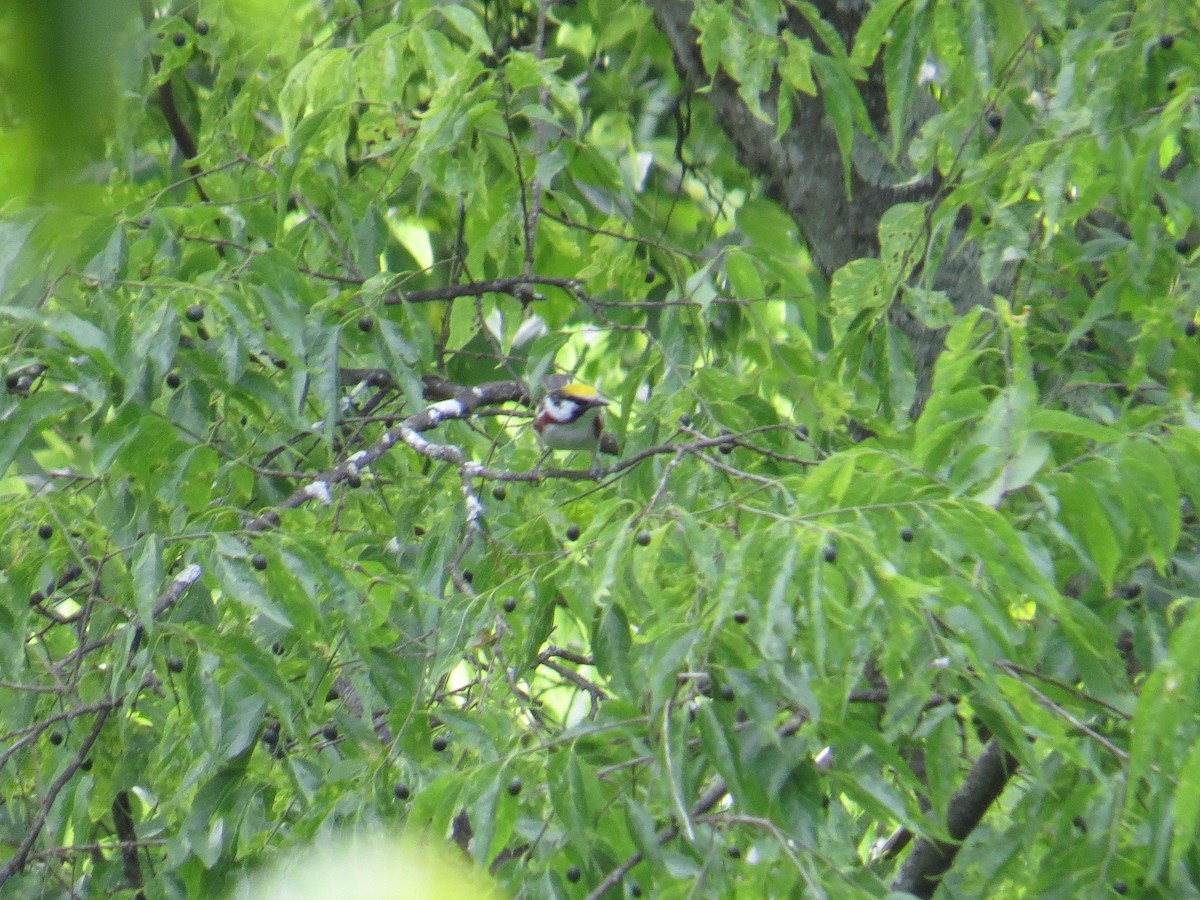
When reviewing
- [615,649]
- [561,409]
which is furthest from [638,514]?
[561,409]

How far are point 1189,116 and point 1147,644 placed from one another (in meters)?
0.94

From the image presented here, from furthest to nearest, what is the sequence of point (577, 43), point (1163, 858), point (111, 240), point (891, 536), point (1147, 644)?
point (577, 43) → point (111, 240) → point (1147, 644) → point (891, 536) → point (1163, 858)

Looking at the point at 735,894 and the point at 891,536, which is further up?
the point at 891,536

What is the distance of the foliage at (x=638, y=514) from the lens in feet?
6.51

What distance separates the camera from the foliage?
199cm

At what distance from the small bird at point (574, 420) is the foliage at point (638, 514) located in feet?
1.08

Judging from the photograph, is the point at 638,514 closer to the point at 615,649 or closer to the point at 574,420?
the point at 615,649

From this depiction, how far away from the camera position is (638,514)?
211cm

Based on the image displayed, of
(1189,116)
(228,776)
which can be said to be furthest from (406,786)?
(1189,116)

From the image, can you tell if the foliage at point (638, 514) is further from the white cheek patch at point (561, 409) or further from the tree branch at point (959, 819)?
the white cheek patch at point (561, 409)

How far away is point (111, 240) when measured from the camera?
2672 mm

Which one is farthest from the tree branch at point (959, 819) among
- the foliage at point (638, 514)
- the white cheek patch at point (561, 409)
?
the white cheek patch at point (561, 409)

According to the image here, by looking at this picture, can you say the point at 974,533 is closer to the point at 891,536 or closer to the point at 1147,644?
the point at 891,536

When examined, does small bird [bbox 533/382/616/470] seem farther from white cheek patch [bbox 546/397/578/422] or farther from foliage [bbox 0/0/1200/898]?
foliage [bbox 0/0/1200/898]
